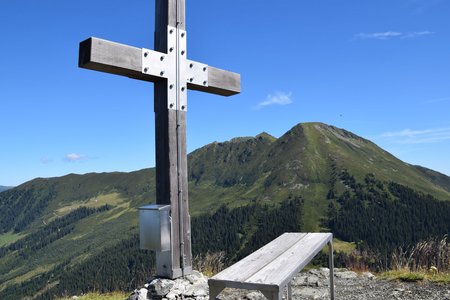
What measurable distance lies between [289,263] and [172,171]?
7.55ft

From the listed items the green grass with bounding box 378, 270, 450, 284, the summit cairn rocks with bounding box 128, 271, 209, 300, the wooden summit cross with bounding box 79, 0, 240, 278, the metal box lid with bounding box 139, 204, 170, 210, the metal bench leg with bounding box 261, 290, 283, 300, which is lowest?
the green grass with bounding box 378, 270, 450, 284

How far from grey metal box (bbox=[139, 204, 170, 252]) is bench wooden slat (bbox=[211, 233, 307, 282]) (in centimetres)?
138

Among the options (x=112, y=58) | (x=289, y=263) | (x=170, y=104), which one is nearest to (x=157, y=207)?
(x=170, y=104)

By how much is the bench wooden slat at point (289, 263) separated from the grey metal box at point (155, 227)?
166 cm

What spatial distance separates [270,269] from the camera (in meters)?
3.48

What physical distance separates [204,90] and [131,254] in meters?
162

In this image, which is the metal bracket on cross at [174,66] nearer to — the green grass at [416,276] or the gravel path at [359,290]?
the gravel path at [359,290]

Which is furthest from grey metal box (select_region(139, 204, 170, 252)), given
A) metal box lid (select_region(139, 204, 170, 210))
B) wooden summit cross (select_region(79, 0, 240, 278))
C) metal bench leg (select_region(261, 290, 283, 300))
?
metal bench leg (select_region(261, 290, 283, 300))

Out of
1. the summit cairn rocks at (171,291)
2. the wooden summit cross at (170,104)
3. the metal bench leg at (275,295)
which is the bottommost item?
the summit cairn rocks at (171,291)

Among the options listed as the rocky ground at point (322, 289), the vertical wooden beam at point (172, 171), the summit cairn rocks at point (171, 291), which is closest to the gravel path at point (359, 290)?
the rocky ground at point (322, 289)

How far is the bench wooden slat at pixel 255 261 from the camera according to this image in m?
3.26

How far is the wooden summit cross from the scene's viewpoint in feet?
17.2

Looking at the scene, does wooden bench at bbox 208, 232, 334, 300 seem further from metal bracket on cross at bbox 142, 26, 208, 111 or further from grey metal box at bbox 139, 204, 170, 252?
metal bracket on cross at bbox 142, 26, 208, 111

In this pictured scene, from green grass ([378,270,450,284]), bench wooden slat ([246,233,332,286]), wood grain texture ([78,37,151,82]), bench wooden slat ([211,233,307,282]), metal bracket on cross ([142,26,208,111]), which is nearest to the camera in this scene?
bench wooden slat ([246,233,332,286])
